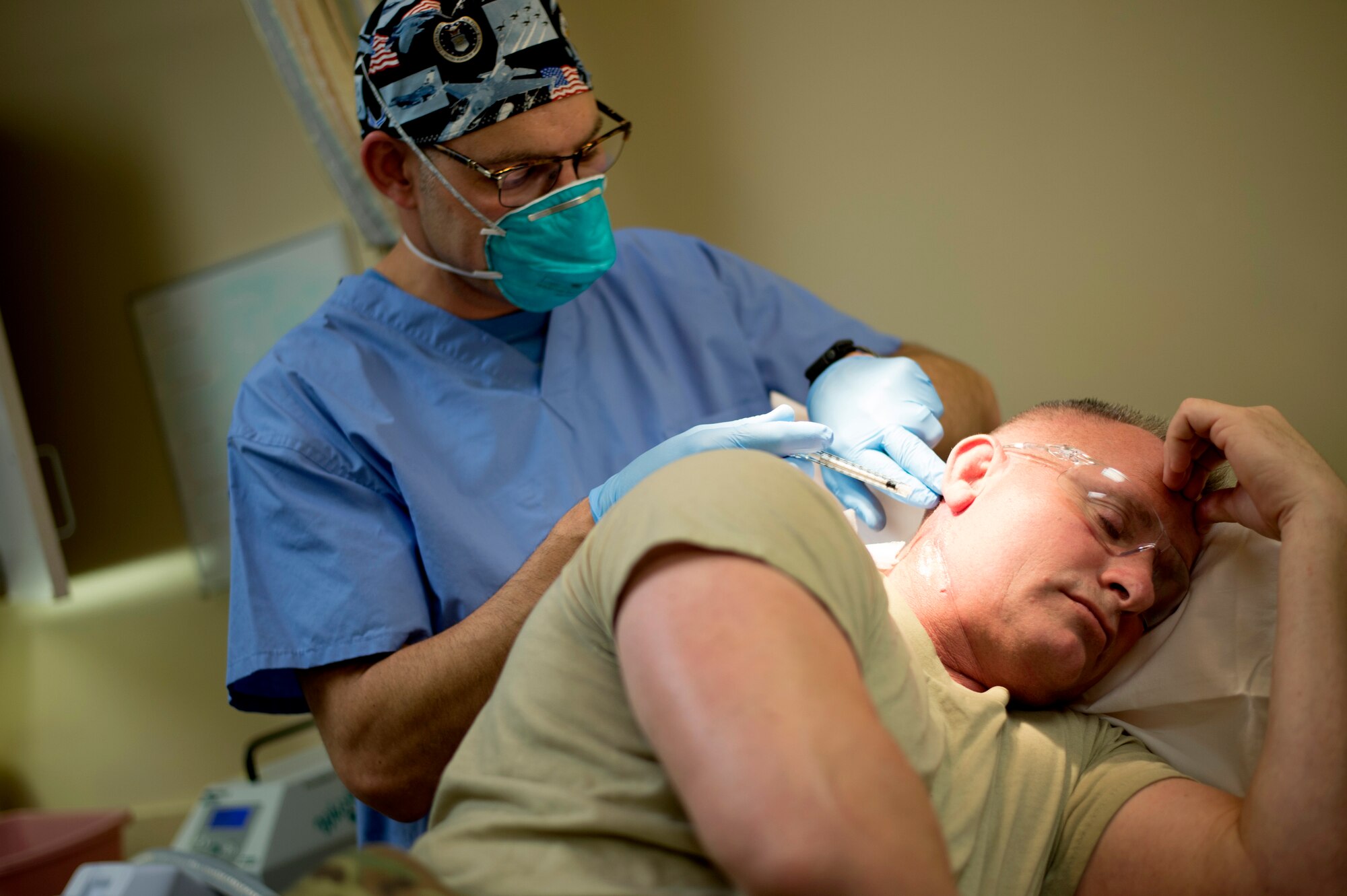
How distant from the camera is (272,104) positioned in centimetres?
296

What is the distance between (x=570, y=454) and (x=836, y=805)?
904mm

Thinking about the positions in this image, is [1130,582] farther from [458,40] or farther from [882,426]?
[458,40]

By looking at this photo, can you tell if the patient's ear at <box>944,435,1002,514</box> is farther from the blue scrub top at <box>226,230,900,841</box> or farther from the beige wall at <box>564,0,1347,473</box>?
the beige wall at <box>564,0,1347,473</box>

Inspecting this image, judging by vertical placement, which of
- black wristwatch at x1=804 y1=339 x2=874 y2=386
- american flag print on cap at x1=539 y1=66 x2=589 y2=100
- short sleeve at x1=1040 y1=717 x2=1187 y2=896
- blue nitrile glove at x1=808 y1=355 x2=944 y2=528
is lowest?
short sleeve at x1=1040 y1=717 x2=1187 y2=896

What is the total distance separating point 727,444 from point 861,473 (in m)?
0.22

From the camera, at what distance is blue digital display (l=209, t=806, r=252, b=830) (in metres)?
2.15

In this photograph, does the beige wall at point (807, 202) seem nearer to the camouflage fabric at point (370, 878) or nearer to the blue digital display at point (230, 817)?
the blue digital display at point (230, 817)

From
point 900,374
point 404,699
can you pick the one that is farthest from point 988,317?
point 404,699

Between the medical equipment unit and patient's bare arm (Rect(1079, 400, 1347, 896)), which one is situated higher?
patient's bare arm (Rect(1079, 400, 1347, 896))

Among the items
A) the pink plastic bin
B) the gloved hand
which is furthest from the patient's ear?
the pink plastic bin

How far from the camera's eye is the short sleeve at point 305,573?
4.05ft

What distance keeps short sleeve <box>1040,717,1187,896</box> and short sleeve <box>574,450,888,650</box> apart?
1.34 feet

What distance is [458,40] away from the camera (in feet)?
A: 4.42

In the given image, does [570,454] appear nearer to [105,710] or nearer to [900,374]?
[900,374]
